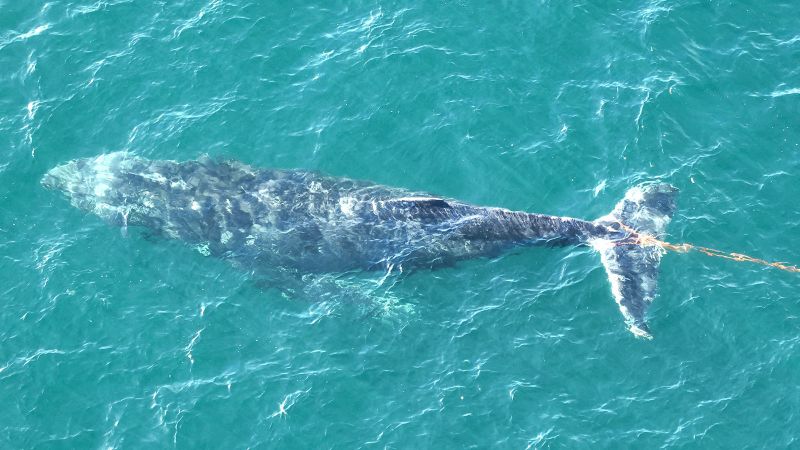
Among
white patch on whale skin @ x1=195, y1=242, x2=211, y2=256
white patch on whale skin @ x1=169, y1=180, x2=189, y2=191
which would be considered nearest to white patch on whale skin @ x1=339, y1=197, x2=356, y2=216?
white patch on whale skin @ x1=195, y1=242, x2=211, y2=256

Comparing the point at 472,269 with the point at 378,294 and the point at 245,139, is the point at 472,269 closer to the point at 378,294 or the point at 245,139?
the point at 378,294

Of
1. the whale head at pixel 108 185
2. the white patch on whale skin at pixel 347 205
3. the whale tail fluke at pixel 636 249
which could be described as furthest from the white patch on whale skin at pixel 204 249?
the whale tail fluke at pixel 636 249

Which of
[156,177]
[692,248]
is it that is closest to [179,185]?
[156,177]

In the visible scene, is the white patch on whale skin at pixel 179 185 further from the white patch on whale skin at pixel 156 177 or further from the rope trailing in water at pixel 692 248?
the rope trailing in water at pixel 692 248

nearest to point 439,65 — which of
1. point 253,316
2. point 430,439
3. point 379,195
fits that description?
point 379,195

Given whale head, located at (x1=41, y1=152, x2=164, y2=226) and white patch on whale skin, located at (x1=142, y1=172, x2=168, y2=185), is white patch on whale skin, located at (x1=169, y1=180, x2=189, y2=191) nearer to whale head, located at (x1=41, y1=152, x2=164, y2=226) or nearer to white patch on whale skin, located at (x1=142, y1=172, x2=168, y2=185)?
white patch on whale skin, located at (x1=142, y1=172, x2=168, y2=185)
